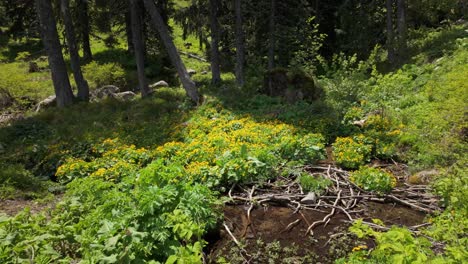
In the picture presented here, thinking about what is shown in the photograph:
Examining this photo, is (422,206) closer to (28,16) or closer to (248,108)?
(248,108)

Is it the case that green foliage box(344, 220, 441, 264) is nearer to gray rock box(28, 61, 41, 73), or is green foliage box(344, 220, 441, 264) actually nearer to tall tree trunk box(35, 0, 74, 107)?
tall tree trunk box(35, 0, 74, 107)

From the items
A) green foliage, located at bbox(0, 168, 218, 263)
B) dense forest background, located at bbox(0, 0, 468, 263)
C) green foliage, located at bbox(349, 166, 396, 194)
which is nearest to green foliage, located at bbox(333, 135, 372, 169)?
dense forest background, located at bbox(0, 0, 468, 263)

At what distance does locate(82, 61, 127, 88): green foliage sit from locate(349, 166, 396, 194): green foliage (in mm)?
18139

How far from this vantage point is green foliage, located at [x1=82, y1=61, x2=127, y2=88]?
2148 cm

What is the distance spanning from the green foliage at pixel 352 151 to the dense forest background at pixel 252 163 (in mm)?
41

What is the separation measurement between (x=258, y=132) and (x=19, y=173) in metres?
6.11

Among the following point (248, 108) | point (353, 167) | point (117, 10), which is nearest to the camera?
point (353, 167)

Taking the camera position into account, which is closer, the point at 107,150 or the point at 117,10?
the point at 107,150

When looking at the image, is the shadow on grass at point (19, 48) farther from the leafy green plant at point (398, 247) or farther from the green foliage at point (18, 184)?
the leafy green plant at point (398, 247)

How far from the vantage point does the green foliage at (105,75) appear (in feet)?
70.5

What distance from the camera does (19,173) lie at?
826 centimetres

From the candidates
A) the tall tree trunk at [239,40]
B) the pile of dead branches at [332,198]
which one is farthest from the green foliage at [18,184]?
the tall tree trunk at [239,40]

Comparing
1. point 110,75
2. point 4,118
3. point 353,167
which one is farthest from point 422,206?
point 110,75

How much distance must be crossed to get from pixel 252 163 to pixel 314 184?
53.5 inches
